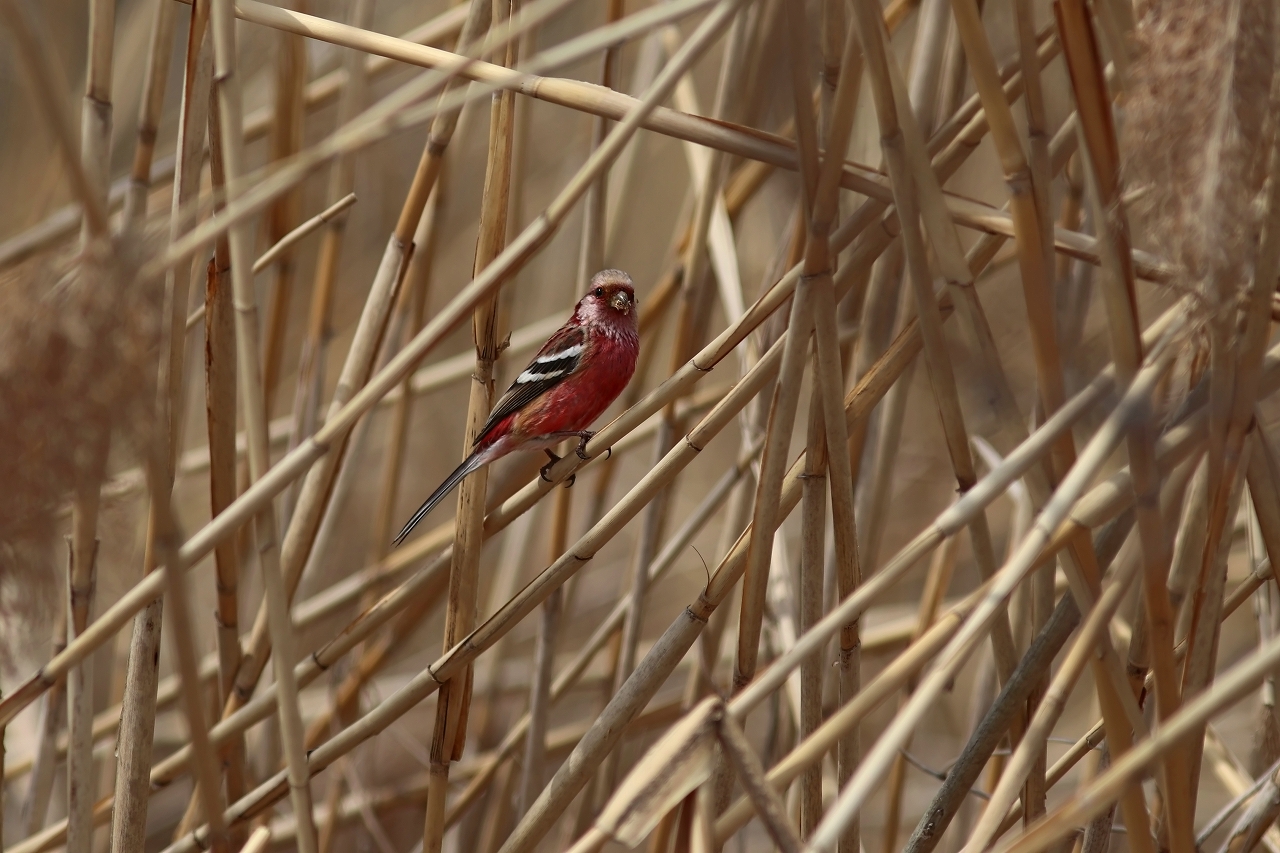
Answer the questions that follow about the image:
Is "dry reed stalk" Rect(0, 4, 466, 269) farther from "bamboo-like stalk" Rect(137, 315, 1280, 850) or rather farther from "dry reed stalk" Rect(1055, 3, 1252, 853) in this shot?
"dry reed stalk" Rect(1055, 3, 1252, 853)

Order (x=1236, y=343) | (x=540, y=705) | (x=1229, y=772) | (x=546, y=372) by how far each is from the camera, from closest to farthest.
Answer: (x=1236, y=343), (x=1229, y=772), (x=540, y=705), (x=546, y=372)

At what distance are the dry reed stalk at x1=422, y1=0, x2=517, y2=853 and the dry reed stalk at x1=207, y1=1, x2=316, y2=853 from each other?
454 millimetres

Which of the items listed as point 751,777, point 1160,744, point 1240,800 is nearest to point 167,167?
point 751,777

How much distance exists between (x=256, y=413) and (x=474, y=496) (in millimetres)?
602

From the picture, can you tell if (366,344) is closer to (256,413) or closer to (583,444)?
(256,413)

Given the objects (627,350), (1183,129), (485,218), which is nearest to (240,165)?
(485,218)

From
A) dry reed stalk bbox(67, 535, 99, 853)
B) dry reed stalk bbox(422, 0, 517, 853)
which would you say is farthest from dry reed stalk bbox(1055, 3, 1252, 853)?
dry reed stalk bbox(67, 535, 99, 853)

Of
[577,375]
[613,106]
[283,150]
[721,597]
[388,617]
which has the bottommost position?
[721,597]

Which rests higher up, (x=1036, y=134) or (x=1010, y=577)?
(x=1036, y=134)

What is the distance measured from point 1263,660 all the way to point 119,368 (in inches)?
54.7

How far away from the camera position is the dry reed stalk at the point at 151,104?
211cm

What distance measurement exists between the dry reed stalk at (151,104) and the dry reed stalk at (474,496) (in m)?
0.56

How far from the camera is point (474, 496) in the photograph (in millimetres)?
2242

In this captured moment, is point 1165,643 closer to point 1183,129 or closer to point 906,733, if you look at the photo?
point 906,733
